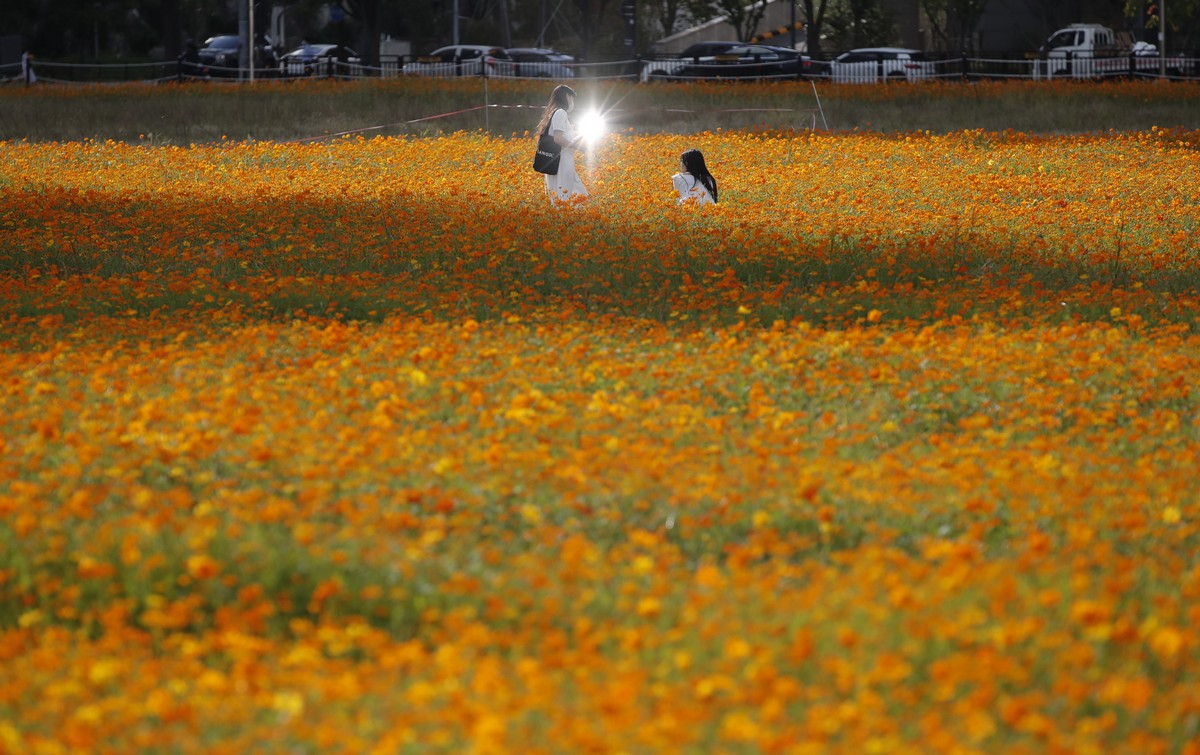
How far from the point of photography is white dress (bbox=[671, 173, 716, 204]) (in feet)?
53.5

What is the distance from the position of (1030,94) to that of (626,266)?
2025 centimetres

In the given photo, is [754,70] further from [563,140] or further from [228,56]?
[563,140]

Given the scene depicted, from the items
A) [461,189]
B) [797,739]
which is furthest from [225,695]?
[461,189]

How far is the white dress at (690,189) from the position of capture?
642 inches

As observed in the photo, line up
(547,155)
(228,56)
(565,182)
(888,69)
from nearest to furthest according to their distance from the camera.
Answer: (547,155) → (565,182) → (888,69) → (228,56)

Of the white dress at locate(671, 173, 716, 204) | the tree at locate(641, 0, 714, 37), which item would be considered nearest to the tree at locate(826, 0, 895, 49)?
the tree at locate(641, 0, 714, 37)

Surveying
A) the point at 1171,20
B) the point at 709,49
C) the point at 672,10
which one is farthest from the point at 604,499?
the point at 672,10

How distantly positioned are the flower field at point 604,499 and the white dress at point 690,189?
3058 millimetres

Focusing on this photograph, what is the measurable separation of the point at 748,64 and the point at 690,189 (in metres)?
20.6

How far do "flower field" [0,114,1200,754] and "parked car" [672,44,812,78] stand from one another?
2489cm

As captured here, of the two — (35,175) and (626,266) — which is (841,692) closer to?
(626,266)

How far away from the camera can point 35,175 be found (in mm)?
20562

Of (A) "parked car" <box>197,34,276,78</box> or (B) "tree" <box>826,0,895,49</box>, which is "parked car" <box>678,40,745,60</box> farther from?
(B) "tree" <box>826,0,895,49</box>

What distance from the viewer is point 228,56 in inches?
2020
